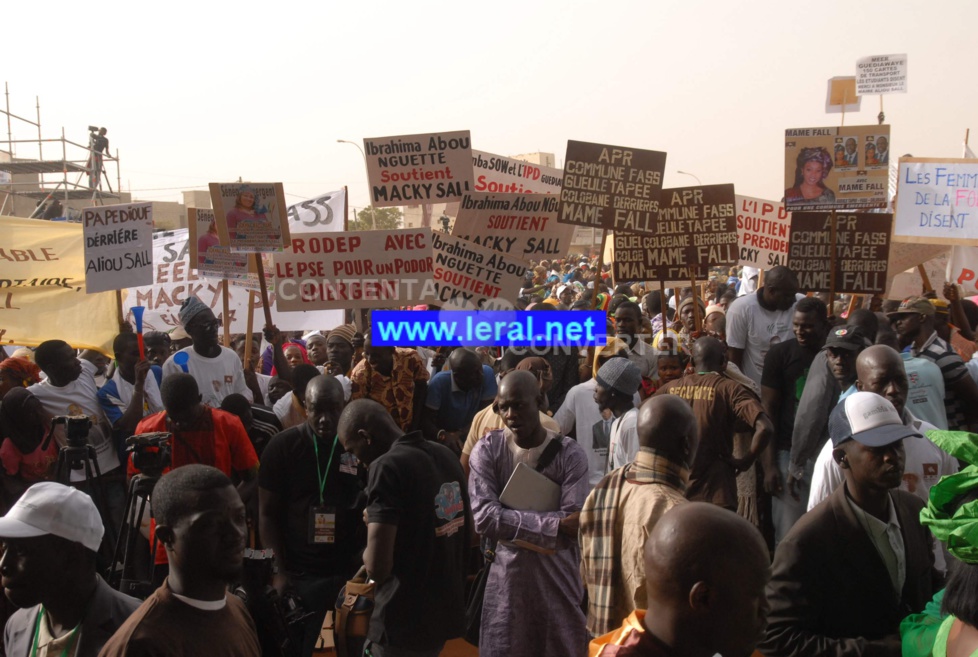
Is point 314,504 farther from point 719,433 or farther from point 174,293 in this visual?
point 174,293

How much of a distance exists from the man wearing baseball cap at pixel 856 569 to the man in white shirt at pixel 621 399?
200 centimetres

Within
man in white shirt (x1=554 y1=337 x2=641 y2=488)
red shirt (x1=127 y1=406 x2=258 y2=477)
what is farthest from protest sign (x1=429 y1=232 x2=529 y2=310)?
red shirt (x1=127 y1=406 x2=258 y2=477)

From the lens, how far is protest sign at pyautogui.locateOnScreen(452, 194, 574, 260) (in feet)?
30.6

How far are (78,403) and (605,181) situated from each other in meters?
5.07

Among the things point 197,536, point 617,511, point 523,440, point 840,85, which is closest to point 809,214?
point 840,85

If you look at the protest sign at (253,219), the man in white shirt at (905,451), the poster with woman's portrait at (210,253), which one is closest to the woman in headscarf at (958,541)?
the man in white shirt at (905,451)

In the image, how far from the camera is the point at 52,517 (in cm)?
303

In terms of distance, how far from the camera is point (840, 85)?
11797 millimetres

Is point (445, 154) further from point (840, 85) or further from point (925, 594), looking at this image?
point (925, 594)

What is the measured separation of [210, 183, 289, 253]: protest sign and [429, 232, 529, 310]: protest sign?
4.58 feet

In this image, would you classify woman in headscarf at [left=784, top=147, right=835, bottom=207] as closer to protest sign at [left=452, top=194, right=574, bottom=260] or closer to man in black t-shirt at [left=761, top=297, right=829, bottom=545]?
protest sign at [left=452, top=194, right=574, bottom=260]

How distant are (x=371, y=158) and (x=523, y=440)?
17.6 ft

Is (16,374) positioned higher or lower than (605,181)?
lower
